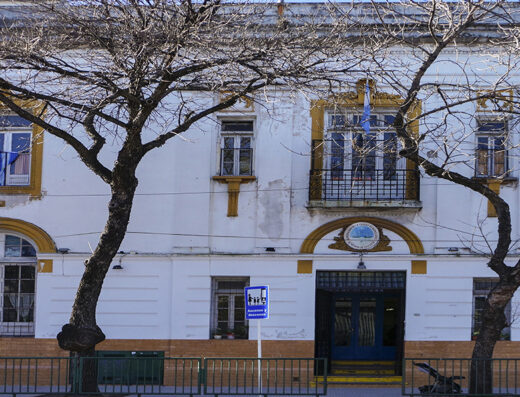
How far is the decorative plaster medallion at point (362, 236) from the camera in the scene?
19.5 m

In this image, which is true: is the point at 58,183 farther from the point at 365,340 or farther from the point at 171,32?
the point at 365,340

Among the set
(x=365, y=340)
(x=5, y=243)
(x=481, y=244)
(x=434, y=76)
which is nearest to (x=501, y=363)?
(x=481, y=244)

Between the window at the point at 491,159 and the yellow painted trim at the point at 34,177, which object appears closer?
the window at the point at 491,159

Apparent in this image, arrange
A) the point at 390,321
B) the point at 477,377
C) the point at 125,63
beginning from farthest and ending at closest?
the point at 390,321, the point at 125,63, the point at 477,377

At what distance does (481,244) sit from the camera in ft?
63.2

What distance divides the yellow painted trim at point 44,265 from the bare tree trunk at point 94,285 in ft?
15.1

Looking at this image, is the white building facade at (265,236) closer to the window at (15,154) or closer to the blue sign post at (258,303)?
the window at (15,154)

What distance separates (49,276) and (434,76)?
9.72m

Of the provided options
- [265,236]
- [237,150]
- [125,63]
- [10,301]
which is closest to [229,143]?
[237,150]

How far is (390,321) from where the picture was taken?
2070 centimetres

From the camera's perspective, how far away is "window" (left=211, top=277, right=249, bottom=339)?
19891 mm

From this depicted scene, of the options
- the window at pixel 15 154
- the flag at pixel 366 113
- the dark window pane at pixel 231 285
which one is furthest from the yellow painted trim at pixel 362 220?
the window at pixel 15 154

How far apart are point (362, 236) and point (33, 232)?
24.4ft

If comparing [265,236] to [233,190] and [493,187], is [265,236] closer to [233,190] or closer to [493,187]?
[233,190]
